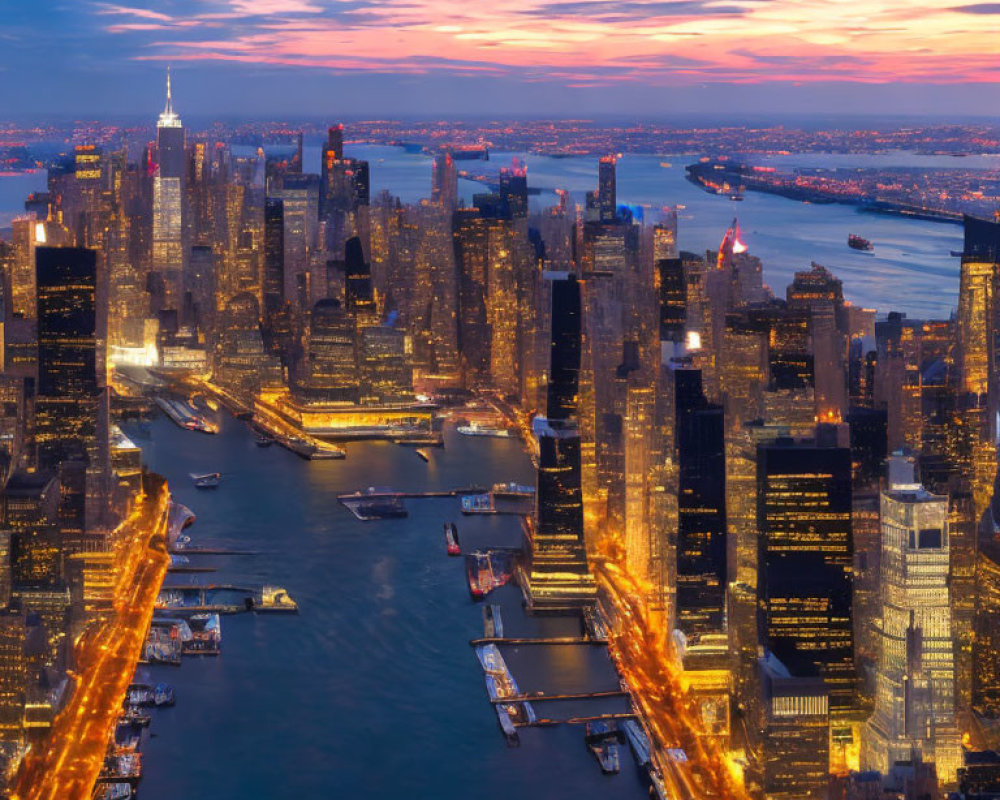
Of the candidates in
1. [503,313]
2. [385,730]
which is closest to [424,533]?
[385,730]

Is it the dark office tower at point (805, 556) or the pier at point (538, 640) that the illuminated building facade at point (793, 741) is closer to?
the dark office tower at point (805, 556)

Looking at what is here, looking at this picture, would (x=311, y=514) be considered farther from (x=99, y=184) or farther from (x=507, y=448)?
(x=99, y=184)

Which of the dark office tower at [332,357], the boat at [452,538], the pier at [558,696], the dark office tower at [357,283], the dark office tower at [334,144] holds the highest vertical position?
the dark office tower at [334,144]

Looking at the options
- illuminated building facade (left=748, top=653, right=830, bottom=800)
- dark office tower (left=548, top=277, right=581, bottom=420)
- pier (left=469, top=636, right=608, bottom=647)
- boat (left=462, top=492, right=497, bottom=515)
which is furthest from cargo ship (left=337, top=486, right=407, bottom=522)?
Answer: illuminated building facade (left=748, top=653, right=830, bottom=800)

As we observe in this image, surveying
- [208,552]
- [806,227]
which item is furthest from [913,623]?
[806,227]

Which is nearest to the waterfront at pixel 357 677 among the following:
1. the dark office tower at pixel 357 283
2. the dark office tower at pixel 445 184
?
the dark office tower at pixel 357 283

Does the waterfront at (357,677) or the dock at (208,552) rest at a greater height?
the dock at (208,552)
